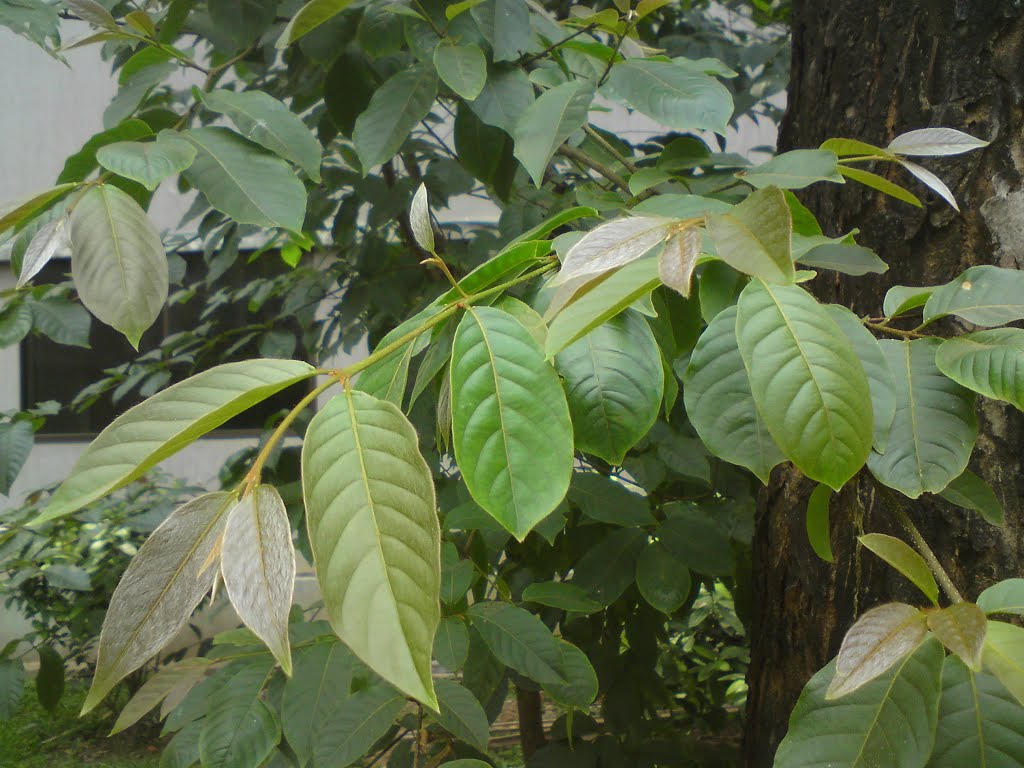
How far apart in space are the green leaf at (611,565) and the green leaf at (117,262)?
825 millimetres

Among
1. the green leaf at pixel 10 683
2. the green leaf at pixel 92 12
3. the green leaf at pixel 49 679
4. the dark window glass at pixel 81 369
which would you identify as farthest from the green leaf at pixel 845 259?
the dark window glass at pixel 81 369

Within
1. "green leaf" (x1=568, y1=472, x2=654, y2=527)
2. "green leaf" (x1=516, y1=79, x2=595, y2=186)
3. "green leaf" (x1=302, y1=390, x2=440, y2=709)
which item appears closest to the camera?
"green leaf" (x1=302, y1=390, x2=440, y2=709)

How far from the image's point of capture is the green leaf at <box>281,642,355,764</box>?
0.82 m

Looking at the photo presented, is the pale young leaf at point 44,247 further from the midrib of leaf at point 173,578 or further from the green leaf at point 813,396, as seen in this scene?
the green leaf at point 813,396

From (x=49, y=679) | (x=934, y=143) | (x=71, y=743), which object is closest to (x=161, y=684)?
(x=934, y=143)

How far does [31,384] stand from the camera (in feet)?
16.0

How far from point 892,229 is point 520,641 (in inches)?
24.2

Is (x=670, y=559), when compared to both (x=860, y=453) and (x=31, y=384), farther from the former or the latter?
(x=31, y=384)

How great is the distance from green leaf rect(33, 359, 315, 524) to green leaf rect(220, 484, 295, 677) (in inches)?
1.4

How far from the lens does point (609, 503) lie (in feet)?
3.63

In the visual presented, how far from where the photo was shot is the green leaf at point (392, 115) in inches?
38.1

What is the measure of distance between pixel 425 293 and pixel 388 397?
1135mm

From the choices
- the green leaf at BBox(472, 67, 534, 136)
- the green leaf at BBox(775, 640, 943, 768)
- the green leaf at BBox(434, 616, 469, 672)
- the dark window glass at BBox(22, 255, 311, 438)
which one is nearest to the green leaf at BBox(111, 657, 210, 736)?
the green leaf at BBox(434, 616, 469, 672)

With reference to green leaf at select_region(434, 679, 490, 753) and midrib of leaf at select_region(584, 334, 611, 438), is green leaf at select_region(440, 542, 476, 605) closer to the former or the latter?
green leaf at select_region(434, 679, 490, 753)
